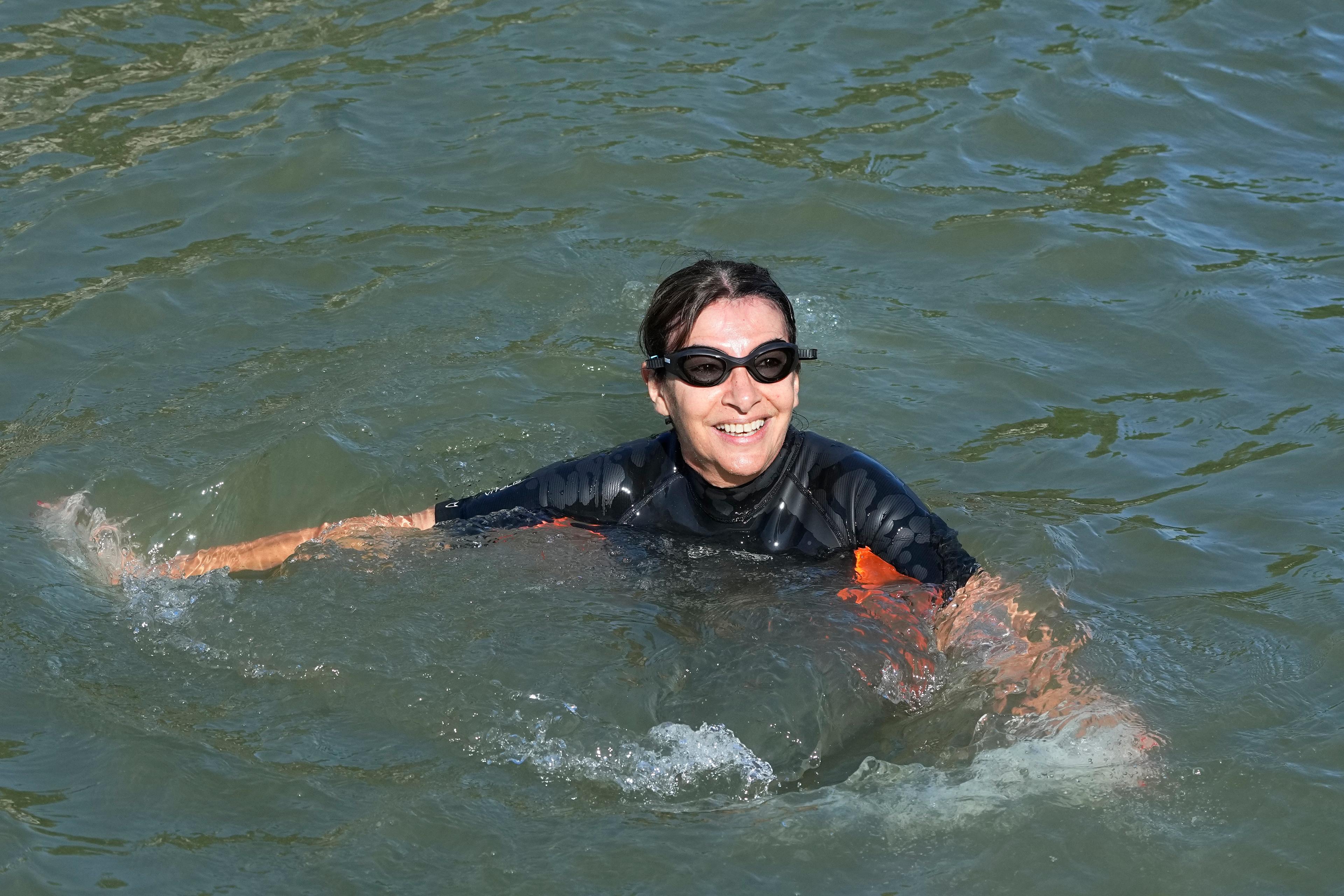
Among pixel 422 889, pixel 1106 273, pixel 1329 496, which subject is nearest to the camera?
pixel 422 889

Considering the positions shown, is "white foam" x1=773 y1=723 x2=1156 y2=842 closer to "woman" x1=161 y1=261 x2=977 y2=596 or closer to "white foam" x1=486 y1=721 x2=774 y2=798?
"white foam" x1=486 y1=721 x2=774 y2=798

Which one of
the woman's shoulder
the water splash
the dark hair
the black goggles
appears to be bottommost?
the water splash

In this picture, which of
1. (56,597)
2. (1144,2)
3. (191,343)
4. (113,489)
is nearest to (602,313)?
(191,343)

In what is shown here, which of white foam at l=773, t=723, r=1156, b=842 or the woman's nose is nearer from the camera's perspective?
white foam at l=773, t=723, r=1156, b=842

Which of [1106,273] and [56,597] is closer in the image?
[56,597]

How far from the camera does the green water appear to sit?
372 cm

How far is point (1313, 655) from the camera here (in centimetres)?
450

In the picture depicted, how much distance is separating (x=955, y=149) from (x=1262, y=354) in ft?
8.15

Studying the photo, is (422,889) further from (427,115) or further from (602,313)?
(427,115)

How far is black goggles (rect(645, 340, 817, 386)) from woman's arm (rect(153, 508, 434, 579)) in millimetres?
1212

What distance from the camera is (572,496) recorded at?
16.2 ft

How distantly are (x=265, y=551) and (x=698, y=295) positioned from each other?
69.2 inches

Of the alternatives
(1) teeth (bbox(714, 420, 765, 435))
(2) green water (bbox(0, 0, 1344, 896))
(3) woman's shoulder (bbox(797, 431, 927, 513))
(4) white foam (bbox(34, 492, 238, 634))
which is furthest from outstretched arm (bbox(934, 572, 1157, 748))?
(4) white foam (bbox(34, 492, 238, 634))

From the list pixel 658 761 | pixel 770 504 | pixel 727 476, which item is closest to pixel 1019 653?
pixel 770 504
